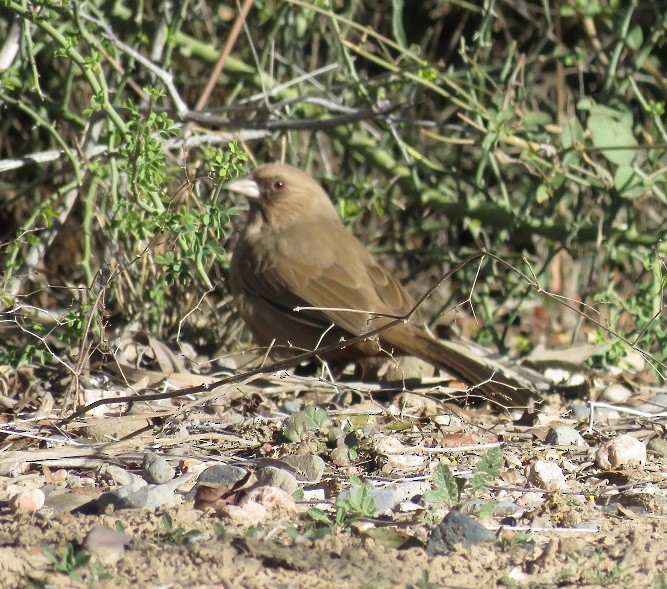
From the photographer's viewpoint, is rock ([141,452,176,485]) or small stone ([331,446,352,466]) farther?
small stone ([331,446,352,466])

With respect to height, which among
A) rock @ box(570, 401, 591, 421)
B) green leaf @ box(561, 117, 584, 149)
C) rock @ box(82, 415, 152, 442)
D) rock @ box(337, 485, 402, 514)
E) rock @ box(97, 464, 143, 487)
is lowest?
rock @ box(82, 415, 152, 442)

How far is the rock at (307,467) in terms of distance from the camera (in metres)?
3.21

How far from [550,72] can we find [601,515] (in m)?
4.41

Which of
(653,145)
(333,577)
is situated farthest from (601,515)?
(653,145)

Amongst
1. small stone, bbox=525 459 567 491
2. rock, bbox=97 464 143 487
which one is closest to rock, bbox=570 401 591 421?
small stone, bbox=525 459 567 491

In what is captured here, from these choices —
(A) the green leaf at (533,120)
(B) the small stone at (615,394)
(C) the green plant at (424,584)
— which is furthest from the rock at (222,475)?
(A) the green leaf at (533,120)

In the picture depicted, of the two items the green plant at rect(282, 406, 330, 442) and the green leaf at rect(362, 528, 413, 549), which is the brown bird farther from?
the green leaf at rect(362, 528, 413, 549)

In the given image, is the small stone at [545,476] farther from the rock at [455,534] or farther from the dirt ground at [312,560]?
the rock at [455,534]

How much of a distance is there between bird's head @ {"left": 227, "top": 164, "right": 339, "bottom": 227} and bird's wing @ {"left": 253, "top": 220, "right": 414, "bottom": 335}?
0.13 metres

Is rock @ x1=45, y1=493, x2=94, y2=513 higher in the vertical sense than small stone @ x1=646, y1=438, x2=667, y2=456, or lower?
lower

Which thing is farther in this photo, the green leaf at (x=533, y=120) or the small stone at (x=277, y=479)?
the green leaf at (x=533, y=120)

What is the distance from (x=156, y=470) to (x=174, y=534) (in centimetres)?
56

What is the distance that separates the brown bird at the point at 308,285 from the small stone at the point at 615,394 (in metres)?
0.33

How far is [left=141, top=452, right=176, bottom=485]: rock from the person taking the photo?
3.18 m
